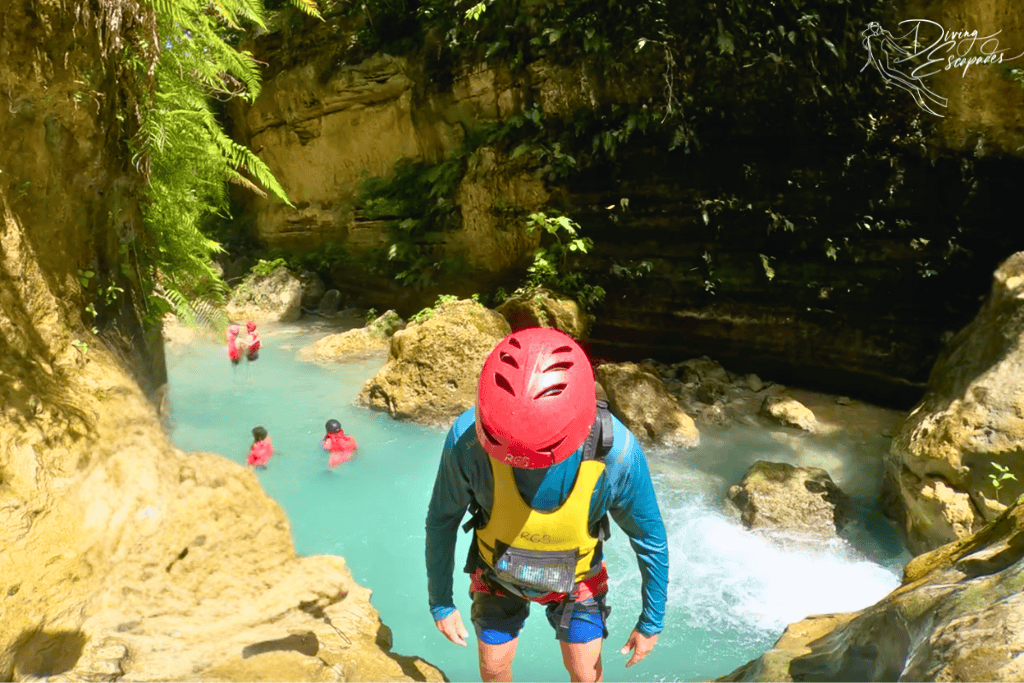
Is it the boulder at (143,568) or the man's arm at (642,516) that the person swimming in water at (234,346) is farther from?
the man's arm at (642,516)

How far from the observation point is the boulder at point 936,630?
4.95 feet

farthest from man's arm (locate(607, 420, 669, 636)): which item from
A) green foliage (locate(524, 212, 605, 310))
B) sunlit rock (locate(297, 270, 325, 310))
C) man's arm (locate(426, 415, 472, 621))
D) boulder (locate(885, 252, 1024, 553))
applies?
sunlit rock (locate(297, 270, 325, 310))

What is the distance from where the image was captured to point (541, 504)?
212 cm

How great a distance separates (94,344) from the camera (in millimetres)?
3145

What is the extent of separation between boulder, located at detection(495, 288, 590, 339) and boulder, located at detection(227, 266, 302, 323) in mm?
5108

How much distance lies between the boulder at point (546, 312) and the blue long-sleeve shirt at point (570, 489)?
267 inches

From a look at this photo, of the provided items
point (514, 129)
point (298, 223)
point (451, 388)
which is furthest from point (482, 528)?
point (298, 223)

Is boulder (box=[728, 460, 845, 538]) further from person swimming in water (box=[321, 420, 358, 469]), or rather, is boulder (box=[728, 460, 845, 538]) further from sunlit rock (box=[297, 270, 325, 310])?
sunlit rock (box=[297, 270, 325, 310])

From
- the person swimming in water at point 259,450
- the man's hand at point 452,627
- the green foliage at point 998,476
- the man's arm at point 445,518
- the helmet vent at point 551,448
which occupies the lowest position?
the person swimming in water at point 259,450

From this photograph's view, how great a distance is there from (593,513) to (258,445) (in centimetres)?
527

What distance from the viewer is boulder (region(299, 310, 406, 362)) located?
9852 millimetres

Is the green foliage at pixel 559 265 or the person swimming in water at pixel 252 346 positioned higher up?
the green foliage at pixel 559 265

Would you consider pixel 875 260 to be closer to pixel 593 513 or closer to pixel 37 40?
pixel 593 513

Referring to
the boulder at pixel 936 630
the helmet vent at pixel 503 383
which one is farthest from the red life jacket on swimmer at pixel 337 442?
the helmet vent at pixel 503 383
